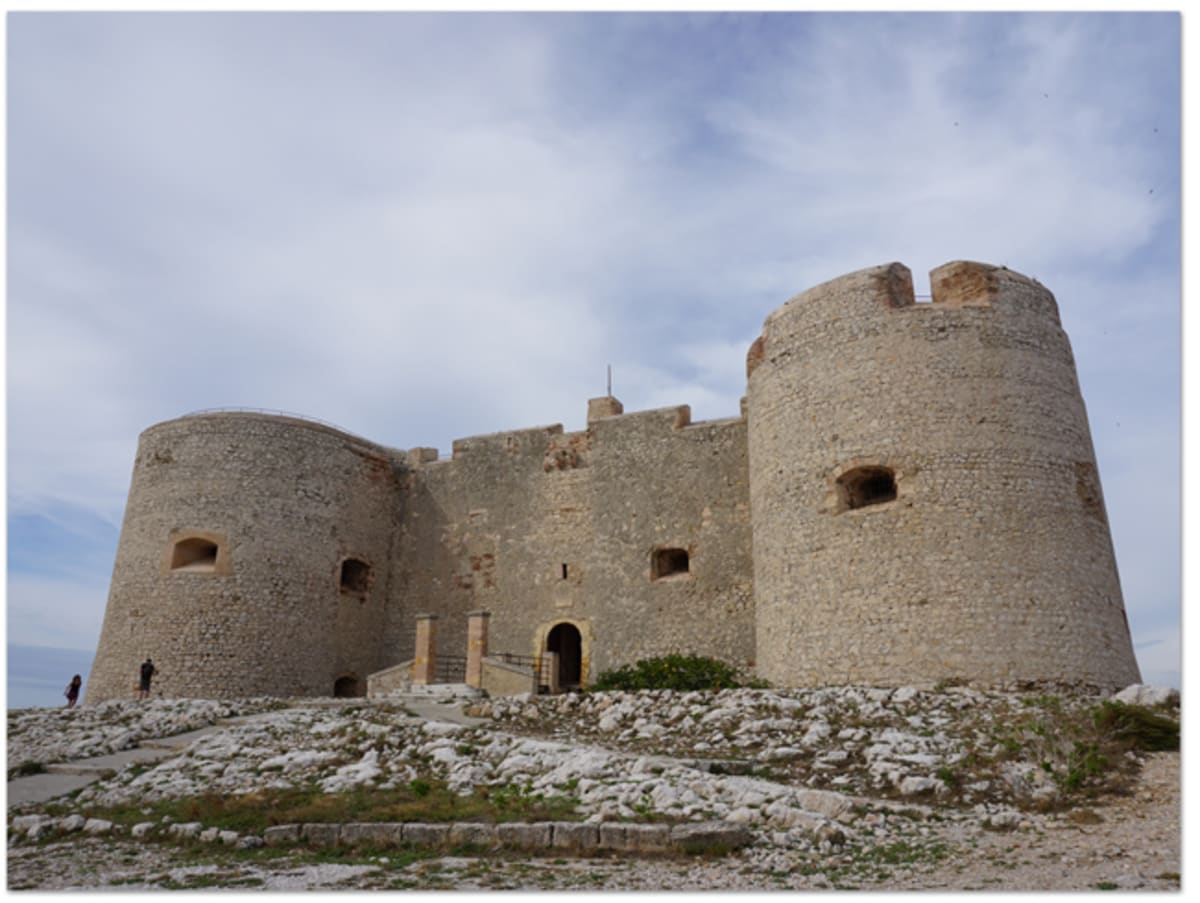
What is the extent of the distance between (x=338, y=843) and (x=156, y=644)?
12.4 m

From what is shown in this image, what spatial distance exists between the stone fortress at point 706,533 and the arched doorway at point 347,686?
1.7 inches

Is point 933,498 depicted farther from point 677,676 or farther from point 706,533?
point 706,533

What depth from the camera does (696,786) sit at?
7.32 meters

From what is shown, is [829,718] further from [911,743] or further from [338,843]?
[338,843]

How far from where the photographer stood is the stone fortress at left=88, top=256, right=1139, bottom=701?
1232 centimetres

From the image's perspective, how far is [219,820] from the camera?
7.49 meters

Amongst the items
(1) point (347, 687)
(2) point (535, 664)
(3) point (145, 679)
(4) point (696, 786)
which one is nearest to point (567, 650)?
(2) point (535, 664)

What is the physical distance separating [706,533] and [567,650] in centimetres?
399

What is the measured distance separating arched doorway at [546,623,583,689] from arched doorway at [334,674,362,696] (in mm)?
4194

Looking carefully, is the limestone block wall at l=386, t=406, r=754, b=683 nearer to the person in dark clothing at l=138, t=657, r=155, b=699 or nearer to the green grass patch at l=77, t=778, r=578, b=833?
the person in dark clothing at l=138, t=657, r=155, b=699

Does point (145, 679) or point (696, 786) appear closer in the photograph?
point (696, 786)

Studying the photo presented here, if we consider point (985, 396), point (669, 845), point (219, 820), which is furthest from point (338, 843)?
point (985, 396)

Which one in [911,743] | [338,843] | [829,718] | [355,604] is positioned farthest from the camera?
[355,604]

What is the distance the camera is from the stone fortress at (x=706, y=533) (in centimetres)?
1232
